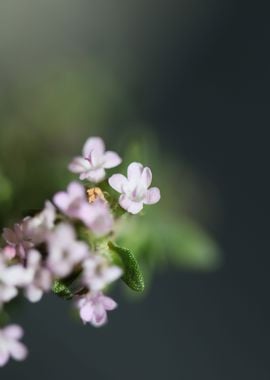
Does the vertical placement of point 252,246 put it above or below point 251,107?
below

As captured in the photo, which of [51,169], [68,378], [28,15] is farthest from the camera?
[28,15]

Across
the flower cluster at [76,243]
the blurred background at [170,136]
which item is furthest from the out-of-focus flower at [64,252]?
the blurred background at [170,136]

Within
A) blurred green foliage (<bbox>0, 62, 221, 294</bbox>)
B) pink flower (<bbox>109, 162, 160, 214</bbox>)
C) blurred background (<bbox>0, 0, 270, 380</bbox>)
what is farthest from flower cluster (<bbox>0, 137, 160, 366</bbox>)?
blurred background (<bbox>0, 0, 270, 380</bbox>)

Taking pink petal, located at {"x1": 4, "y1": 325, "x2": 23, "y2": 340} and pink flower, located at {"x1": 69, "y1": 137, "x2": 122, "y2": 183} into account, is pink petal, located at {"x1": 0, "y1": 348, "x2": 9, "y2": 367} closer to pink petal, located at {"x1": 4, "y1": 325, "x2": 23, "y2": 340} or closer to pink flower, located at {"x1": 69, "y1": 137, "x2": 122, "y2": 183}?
pink petal, located at {"x1": 4, "y1": 325, "x2": 23, "y2": 340}

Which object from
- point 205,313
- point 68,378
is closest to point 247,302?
point 205,313

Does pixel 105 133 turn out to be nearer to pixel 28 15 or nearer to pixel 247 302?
pixel 28 15

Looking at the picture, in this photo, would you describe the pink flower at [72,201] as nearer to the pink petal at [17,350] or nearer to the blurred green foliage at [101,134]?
the pink petal at [17,350]

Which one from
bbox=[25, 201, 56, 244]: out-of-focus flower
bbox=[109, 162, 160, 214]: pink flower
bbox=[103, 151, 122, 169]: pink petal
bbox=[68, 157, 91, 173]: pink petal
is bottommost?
bbox=[25, 201, 56, 244]: out-of-focus flower
